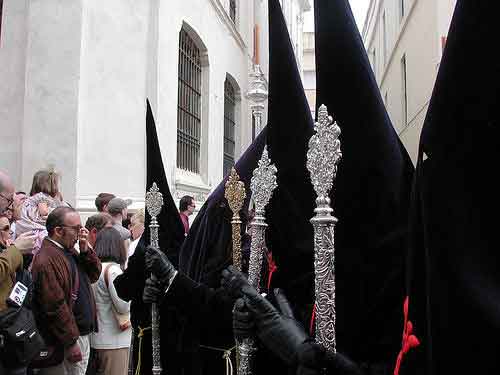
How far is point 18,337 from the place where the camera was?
3.34 m

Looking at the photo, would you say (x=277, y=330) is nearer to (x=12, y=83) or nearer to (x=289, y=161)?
(x=289, y=161)

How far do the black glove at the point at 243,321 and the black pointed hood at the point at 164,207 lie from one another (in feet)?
6.04

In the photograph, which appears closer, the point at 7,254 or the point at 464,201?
the point at 464,201

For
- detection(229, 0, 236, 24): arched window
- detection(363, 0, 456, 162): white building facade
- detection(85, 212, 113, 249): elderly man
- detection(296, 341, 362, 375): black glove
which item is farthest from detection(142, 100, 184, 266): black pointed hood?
detection(229, 0, 236, 24): arched window

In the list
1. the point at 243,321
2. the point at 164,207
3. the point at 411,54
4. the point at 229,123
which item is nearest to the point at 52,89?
the point at 164,207

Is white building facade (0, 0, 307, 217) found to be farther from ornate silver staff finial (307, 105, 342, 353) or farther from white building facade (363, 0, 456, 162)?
ornate silver staff finial (307, 105, 342, 353)

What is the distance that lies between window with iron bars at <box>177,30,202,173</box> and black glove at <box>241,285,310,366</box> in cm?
982

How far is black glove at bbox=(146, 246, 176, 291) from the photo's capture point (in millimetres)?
3461

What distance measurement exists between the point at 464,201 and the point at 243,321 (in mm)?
1375

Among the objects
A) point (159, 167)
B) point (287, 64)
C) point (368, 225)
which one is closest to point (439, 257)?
point (368, 225)

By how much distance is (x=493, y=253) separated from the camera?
123 cm

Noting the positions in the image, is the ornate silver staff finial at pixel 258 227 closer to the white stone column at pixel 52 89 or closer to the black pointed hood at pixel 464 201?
the black pointed hood at pixel 464 201

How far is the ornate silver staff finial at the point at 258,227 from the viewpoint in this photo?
2.78 meters

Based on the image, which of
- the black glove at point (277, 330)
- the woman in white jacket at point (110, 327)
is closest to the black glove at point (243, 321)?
the black glove at point (277, 330)
